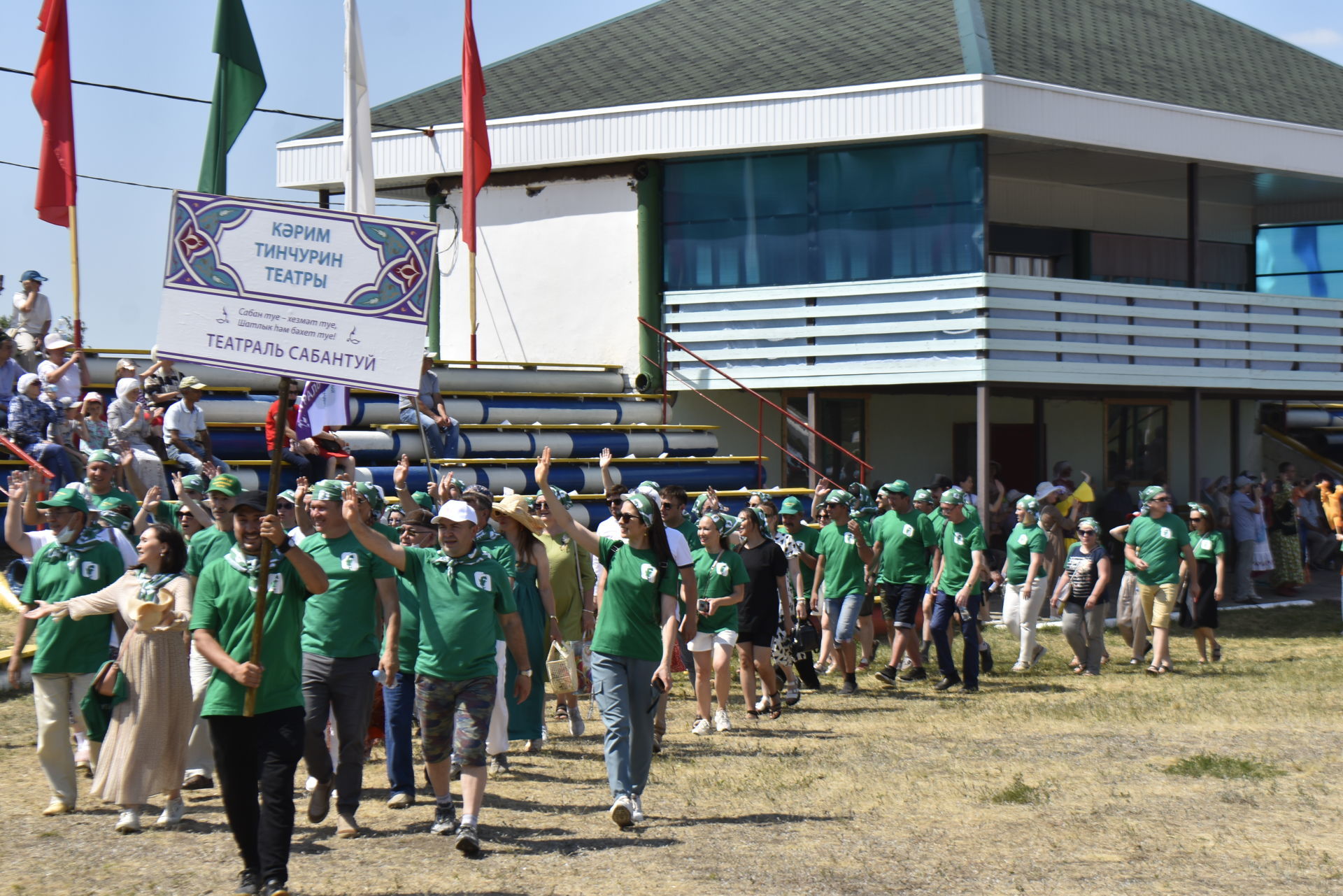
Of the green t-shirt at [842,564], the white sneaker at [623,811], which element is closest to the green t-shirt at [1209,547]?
the green t-shirt at [842,564]

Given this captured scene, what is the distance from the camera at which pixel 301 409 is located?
55.9ft

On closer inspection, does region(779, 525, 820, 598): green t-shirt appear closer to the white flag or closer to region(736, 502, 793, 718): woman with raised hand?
region(736, 502, 793, 718): woman with raised hand

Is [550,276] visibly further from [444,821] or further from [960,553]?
[444,821]

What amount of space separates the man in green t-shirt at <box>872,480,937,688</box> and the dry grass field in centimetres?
123

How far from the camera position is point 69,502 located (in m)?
8.64

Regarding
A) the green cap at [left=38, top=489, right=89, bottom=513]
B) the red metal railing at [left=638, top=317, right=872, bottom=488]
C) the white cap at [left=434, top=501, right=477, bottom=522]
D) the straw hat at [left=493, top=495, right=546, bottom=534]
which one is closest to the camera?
the white cap at [left=434, top=501, right=477, bottom=522]

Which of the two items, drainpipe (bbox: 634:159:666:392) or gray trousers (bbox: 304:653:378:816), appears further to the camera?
drainpipe (bbox: 634:159:666:392)

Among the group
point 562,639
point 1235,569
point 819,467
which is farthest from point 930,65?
point 562,639

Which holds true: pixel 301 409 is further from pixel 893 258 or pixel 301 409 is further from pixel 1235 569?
pixel 1235 569

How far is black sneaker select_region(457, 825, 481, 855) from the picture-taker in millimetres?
7789

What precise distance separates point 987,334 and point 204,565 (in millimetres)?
14257

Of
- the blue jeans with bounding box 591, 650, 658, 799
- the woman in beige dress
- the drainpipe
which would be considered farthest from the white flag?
the blue jeans with bounding box 591, 650, 658, 799

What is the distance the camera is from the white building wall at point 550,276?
2370 centimetres

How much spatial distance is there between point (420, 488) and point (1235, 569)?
40.6 feet
